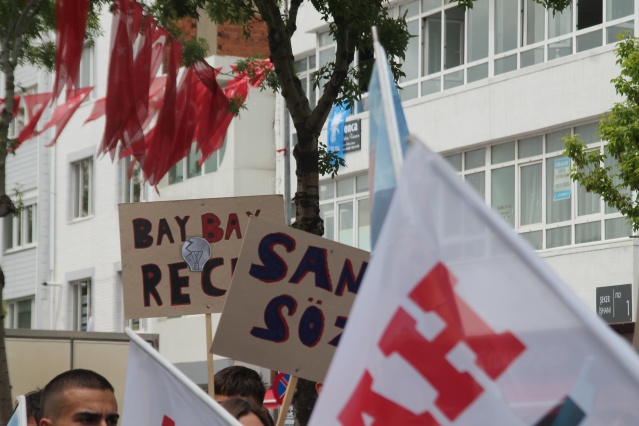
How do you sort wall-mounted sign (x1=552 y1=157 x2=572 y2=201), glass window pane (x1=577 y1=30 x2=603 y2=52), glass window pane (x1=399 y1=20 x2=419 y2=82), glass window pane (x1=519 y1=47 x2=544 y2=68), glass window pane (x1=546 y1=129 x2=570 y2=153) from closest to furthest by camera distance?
glass window pane (x1=577 y1=30 x2=603 y2=52), wall-mounted sign (x1=552 y1=157 x2=572 y2=201), glass window pane (x1=546 y1=129 x2=570 y2=153), glass window pane (x1=519 y1=47 x2=544 y2=68), glass window pane (x1=399 y1=20 x2=419 y2=82)

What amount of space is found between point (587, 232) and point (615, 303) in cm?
152

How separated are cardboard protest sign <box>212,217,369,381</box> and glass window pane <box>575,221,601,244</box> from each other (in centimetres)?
1720

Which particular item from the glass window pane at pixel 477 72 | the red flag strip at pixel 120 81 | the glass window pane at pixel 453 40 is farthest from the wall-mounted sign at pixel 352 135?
the red flag strip at pixel 120 81

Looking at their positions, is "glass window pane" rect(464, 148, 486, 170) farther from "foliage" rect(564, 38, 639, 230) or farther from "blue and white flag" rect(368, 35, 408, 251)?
"blue and white flag" rect(368, 35, 408, 251)

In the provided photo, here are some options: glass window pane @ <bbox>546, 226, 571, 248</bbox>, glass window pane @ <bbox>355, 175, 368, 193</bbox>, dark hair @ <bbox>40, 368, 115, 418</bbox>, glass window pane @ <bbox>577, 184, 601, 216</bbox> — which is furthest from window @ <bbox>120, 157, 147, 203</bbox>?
dark hair @ <bbox>40, 368, 115, 418</bbox>

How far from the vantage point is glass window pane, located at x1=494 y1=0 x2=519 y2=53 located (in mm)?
26125

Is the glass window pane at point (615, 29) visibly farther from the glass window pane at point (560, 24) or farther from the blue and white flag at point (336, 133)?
the blue and white flag at point (336, 133)

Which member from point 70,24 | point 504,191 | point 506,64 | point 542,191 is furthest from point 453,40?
point 70,24

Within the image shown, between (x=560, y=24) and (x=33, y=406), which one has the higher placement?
(x=560, y=24)

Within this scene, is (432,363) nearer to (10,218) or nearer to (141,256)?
(141,256)

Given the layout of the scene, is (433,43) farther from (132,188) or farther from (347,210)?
(132,188)

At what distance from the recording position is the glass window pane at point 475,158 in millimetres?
26484

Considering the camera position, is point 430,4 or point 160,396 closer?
point 160,396

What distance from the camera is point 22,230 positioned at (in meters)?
42.0
